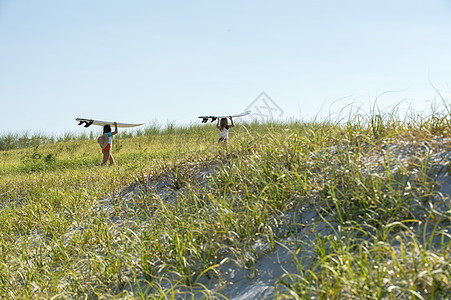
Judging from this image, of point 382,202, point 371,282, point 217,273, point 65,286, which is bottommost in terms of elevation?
point 65,286

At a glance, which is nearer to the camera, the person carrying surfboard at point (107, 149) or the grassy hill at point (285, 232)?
the grassy hill at point (285, 232)

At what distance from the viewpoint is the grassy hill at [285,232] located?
2.49 metres

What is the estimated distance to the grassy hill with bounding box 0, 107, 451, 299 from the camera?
2.49 meters

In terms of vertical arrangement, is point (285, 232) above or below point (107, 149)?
below

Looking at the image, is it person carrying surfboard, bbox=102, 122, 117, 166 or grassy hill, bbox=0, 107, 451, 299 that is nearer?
grassy hill, bbox=0, 107, 451, 299

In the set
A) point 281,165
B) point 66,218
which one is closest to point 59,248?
point 66,218

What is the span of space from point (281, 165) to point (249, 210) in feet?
2.25

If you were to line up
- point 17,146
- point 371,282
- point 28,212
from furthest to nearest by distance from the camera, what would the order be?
point 17,146, point 28,212, point 371,282

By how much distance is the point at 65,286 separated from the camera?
11.2ft

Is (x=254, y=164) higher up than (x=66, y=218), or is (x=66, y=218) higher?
(x=254, y=164)

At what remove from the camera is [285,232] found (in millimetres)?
3244

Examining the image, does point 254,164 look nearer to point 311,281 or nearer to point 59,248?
point 311,281

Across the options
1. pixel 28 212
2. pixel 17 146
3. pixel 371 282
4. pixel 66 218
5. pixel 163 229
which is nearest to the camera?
pixel 371 282

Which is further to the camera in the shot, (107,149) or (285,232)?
(107,149)
